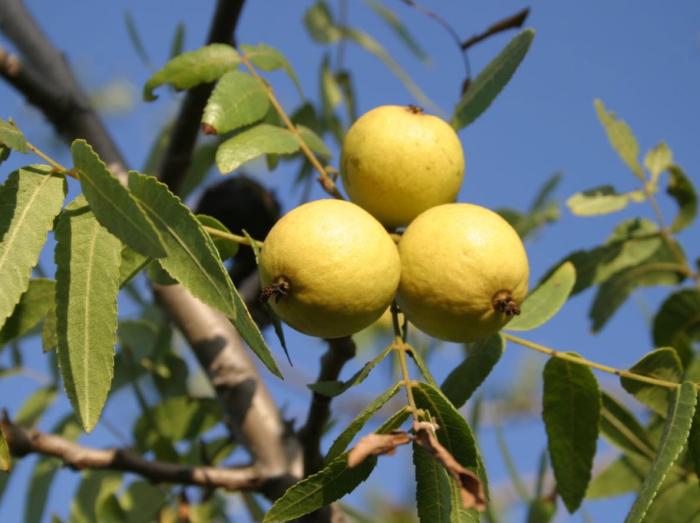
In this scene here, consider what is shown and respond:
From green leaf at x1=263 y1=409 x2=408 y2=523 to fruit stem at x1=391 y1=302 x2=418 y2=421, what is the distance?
5 cm

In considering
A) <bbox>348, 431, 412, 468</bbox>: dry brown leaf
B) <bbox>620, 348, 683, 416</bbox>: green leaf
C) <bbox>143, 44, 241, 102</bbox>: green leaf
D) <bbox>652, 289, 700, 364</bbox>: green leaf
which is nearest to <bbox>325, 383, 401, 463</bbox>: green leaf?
<bbox>348, 431, 412, 468</bbox>: dry brown leaf

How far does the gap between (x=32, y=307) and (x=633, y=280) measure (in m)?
1.86

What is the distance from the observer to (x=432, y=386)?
1695 mm

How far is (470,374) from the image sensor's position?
2.14 meters

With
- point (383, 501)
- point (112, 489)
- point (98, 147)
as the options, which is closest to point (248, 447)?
point (112, 489)

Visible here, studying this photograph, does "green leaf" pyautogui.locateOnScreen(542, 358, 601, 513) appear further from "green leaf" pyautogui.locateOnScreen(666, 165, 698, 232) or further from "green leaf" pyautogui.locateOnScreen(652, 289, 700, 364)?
"green leaf" pyautogui.locateOnScreen(666, 165, 698, 232)

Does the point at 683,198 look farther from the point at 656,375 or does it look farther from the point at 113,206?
the point at 113,206

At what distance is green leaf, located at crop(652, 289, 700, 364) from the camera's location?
2760mm

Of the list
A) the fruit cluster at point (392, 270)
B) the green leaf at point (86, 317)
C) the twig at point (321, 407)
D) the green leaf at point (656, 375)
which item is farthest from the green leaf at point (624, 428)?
the green leaf at point (86, 317)

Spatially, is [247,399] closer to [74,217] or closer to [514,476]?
[514,476]

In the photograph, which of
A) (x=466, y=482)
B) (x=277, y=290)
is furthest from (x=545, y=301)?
(x=466, y=482)

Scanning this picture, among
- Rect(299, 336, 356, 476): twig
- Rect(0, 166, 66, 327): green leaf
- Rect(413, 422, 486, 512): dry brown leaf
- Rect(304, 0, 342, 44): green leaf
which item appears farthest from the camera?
Rect(304, 0, 342, 44): green leaf

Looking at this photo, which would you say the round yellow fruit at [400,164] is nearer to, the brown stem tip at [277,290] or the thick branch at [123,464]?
the brown stem tip at [277,290]

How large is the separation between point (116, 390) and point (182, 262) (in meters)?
1.89
